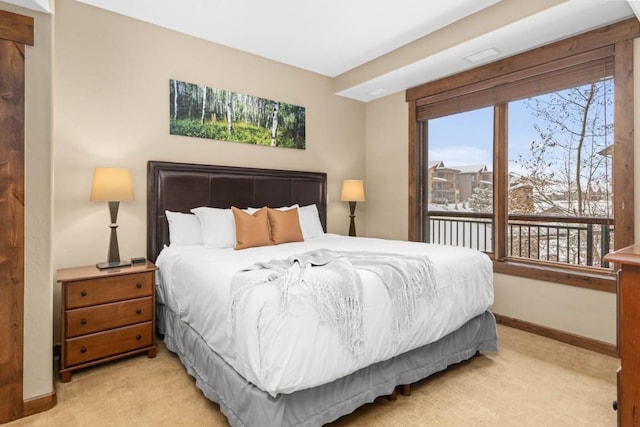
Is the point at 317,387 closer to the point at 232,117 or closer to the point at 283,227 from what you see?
the point at 283,227

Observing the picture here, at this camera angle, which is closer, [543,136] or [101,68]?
[101,68]

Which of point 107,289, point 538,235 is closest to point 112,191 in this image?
point 107,289

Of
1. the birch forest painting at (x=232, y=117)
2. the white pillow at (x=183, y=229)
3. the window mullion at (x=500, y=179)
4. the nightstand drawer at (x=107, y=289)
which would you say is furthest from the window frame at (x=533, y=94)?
the nightstand drawer at (x=107, y=289)

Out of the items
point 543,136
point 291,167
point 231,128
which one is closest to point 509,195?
point 543,136

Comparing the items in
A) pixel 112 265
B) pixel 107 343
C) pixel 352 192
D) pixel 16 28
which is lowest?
pixel 107 343

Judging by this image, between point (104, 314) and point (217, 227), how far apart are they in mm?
1077

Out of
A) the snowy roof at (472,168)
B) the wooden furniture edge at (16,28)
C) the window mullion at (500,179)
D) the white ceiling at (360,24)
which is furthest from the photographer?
the snowy roof at (472,168)

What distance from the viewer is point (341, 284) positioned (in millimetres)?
1740

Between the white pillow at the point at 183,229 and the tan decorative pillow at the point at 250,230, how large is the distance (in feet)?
1.25

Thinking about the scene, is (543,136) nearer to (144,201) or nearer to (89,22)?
(144,201)

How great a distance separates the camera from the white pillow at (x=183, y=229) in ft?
10.1

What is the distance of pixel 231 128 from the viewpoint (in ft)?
12.1

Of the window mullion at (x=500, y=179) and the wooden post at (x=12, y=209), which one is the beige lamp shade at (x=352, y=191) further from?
the wooden post at (x=12, y=209)

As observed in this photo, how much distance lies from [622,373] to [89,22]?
4.10 m
